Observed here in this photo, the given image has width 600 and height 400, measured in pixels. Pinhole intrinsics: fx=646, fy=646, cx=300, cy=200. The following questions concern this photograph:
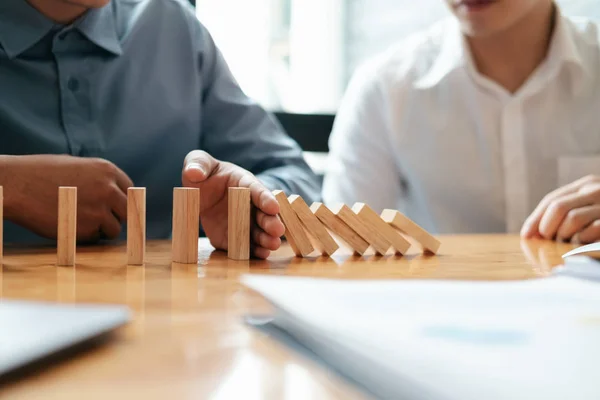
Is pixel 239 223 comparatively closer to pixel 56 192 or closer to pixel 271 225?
pixel 271 225

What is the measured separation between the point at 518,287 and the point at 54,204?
0.69 m

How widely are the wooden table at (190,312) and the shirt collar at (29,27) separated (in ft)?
1.69

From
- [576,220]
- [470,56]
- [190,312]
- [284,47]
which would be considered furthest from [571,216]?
[284,47]

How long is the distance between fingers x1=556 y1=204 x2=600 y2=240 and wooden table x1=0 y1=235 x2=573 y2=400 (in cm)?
19

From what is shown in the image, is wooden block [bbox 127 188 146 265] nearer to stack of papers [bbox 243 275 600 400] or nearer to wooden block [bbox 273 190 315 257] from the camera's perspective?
wooden block [bbox 273 190 315 257]

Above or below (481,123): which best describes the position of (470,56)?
above

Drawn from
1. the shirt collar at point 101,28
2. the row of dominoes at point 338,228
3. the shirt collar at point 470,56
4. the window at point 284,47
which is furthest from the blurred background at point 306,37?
the row of dominoes at point 338,228

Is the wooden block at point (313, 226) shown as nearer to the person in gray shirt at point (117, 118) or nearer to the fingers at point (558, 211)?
the person in gray shirt at point (117, 118)

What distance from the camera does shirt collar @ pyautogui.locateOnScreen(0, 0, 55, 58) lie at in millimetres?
1199

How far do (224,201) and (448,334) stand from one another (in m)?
0.64

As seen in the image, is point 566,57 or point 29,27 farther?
point 566,57

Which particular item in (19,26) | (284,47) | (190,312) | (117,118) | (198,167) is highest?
(284,47)

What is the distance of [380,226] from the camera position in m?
0.89

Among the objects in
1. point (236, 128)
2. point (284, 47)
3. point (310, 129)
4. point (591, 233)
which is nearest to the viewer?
point (591, 233)
